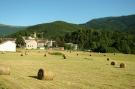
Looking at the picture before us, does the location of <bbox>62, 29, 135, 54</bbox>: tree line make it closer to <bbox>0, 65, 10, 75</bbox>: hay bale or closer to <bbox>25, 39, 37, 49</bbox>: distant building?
<bbox>25, 39, 37, 49</bbox>: distant building

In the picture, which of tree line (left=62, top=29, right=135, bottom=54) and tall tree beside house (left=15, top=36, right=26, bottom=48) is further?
tree line (left=62, top=29, right=135, bottom=54)

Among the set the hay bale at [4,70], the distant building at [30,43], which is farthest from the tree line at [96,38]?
the hay bale at [4,70]

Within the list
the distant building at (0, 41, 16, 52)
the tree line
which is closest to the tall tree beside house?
the tree line

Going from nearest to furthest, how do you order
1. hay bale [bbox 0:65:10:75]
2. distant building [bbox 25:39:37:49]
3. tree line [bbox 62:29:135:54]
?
hay bale [bbox 0:65:10:75]
distant building [bbox 25:39:37:49]
tree line [bbox 62:29:135:54]

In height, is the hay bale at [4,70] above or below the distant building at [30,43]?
below

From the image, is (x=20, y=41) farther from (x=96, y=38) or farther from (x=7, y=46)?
(x=7, y=46)

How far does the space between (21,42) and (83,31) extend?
48879mm

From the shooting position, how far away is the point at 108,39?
167 metres

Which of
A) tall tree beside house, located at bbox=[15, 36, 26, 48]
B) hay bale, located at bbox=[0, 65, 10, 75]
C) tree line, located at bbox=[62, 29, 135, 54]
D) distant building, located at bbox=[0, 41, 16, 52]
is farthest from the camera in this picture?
tree line, located at bbox=[62, 29, 135, 54]

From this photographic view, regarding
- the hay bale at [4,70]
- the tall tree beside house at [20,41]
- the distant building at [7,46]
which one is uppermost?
the tall tree beside house at [20,41]

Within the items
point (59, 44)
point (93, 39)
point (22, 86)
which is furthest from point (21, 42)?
point (22, 86)

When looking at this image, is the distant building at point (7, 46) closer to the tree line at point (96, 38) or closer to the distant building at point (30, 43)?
the distant building at point (30, 43)

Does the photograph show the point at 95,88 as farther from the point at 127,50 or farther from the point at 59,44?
the point at 59,44

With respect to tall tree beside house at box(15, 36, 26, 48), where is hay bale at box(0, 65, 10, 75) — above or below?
below
